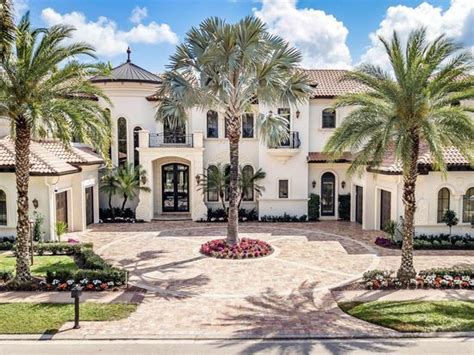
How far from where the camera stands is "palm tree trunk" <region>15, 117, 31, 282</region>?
12.8 meters

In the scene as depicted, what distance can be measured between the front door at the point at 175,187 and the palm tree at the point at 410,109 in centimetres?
1534

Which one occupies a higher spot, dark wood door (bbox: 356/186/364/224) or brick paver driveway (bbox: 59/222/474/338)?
dark wood door (bbox: 356/186/364/224)

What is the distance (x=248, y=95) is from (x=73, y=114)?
7.70 m

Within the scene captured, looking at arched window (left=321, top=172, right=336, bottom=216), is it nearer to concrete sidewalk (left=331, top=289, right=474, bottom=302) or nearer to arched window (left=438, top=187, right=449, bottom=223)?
arched window (left=438, top=187, right=449, bottom=223)

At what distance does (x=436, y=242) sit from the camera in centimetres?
1834

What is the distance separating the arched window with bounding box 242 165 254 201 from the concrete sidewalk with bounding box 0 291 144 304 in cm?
1308

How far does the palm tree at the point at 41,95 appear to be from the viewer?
40.4 ft

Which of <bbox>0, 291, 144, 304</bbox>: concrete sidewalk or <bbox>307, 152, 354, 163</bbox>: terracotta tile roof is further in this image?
<bbox>307, 152, 354, 163</bbox>: terracotta tile roof

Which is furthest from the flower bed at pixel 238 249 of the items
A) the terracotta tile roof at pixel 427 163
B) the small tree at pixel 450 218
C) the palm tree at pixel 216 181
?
the small tree at pixel 450 218

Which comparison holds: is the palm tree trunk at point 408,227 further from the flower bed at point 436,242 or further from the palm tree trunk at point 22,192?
the palm tree trunk at point 22,192

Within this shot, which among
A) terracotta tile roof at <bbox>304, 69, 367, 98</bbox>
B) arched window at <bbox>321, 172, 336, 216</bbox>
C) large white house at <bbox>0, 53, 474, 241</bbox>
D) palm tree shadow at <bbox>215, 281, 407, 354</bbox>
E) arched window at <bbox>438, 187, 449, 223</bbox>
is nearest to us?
palm tree shadow at <bbox>215, 281, 407, 354</bbox>

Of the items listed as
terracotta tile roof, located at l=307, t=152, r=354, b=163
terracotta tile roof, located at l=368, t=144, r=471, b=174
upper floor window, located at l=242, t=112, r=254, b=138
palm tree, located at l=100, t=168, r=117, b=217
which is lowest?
palm tree, located at l=100, t=168, r=117, b=217

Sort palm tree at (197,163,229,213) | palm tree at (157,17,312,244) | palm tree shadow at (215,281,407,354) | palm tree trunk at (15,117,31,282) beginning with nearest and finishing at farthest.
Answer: palm tree shadow at (215,281,407,354)
palm tree trunk at (15,117,31,282)
palm tree at (157,17,312,244)
palm tree at (197,163,229,213)

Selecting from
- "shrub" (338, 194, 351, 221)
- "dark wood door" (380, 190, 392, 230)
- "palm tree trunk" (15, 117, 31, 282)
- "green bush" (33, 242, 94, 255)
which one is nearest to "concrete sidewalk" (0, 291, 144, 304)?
"palm tree trunk" (15, 117, 31, 282)
